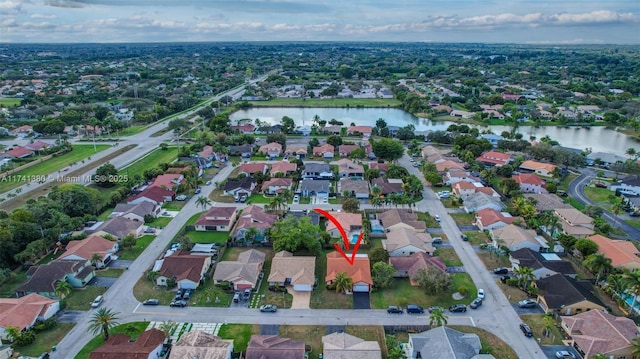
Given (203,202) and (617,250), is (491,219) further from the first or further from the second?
(203,202)

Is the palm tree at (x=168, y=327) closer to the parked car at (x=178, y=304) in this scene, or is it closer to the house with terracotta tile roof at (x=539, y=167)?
the parked car at (x=178, y=304)

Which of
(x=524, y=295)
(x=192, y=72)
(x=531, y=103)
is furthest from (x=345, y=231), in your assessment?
(x=192, y=72)

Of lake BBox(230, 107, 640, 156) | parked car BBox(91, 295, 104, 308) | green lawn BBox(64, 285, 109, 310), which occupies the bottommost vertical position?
green lawn BBox(64, 285, 109, 310)

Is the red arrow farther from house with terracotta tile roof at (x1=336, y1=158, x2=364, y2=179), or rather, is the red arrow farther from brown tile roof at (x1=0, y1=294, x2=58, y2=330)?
brown tile roof at (x1=0, y1=294, x2=58, y2=330)

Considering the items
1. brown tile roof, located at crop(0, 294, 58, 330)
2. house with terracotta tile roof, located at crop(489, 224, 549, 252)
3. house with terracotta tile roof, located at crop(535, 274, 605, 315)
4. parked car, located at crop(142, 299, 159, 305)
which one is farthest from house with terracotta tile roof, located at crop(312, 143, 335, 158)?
brown tile roof, located at crop(0, 294, 58, 330)

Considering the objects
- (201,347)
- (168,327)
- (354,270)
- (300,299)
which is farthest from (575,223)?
(168,327)

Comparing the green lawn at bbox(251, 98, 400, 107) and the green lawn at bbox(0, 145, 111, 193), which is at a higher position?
the green lawn at bbox(251, 98, 400, 107)

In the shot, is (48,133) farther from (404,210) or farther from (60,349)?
(404,210)
